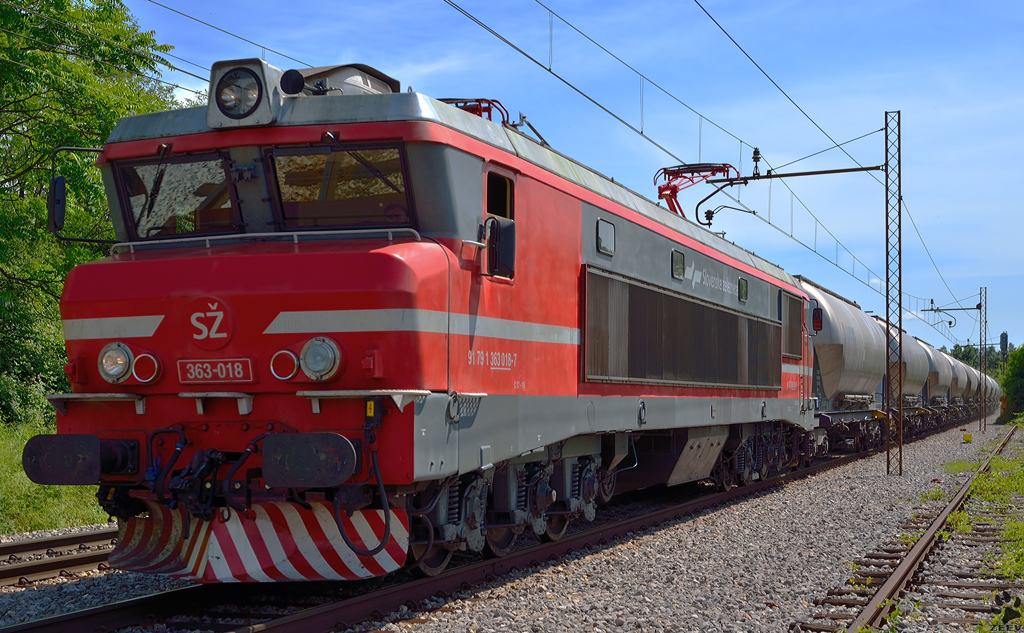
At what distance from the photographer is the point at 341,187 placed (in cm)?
729

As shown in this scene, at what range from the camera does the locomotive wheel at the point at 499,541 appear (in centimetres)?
860

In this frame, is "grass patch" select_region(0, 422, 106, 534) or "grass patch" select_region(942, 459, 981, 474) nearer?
"grass patch" select_region(0, 422, 106, 534)

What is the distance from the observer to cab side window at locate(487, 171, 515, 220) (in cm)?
800

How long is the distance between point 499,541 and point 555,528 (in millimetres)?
1180

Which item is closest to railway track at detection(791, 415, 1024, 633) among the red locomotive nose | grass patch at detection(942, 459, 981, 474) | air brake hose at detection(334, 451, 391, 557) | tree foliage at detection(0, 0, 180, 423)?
air brake hose at detection(334, 451, 391, 557)

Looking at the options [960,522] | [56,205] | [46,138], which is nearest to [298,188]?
[56,205]

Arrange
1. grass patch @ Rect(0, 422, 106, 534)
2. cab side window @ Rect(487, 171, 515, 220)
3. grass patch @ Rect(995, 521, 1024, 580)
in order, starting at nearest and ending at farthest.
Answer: cab side window @ Rect(487, 171, 515, 220)
grass patch @ Rect(995, 521, 1024, 580)
grass patch @ Rect(0, 422, 106, 534)

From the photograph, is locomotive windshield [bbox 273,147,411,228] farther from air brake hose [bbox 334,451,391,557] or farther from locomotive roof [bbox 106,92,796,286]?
air brake hose [bbox 334,451,391,557]

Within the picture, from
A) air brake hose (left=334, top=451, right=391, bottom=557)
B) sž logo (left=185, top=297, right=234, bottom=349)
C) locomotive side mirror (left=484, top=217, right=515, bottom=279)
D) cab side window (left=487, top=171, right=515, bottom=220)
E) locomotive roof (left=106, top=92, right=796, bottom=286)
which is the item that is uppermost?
locomotive roof (left=106, top=92, right=796, bottom=286)

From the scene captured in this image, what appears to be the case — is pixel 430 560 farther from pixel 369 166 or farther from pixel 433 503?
pixel 369 166

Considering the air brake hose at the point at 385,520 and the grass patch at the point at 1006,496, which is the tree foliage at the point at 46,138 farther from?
the grass patch at the point at 1006,496

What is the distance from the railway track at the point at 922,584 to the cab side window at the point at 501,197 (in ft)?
12.9

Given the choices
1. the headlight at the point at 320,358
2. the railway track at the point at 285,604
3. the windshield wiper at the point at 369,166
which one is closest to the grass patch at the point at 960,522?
the railway track at the point at 285,604

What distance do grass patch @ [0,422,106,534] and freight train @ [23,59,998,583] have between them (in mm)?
5446
